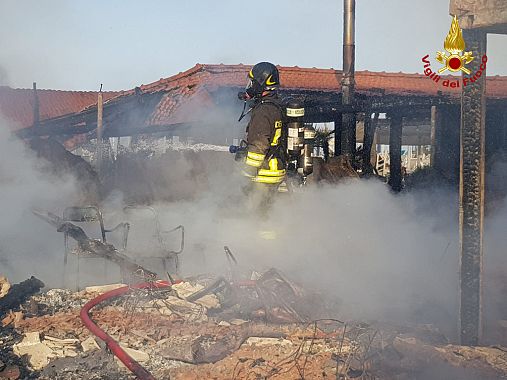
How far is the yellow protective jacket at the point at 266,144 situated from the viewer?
20.1 feet

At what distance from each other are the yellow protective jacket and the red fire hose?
161cm

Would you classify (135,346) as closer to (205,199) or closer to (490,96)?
(205,199)

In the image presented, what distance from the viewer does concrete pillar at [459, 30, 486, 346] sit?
4141 mm

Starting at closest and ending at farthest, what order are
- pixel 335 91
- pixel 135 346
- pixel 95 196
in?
pixel 135 346
pixel 95 196
pixel 335 91

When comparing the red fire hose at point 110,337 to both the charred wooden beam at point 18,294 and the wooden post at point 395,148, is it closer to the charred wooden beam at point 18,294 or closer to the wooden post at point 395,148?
the charred wooden beam at point 18,294

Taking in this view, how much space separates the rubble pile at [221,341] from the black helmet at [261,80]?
7.05 feet

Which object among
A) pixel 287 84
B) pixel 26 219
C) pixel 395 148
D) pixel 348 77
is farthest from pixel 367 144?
pixel 26 219

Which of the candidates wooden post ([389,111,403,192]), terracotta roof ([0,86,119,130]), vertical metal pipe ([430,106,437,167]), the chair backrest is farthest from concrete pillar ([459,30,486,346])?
terracotta roof ([0,86,119,130])

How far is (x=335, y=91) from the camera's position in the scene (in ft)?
51.6

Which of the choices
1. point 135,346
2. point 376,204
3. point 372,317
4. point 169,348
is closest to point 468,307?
point 372,317

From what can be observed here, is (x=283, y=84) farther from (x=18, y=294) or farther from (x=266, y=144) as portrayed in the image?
(x=18, y=294)

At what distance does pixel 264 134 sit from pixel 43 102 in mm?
20682

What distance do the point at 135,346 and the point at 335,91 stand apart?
40.7ft

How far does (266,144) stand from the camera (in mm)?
6164
